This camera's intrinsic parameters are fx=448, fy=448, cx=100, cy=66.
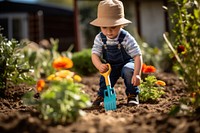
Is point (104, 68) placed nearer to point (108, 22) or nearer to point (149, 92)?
point (108, 22)

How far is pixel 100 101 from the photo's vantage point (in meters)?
4.82

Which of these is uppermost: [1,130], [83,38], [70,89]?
[70,89]

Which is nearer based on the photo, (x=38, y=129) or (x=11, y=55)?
(x=38, y=129)

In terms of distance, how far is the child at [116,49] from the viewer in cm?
444

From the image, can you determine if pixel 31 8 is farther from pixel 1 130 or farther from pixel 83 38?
pixel 1 130

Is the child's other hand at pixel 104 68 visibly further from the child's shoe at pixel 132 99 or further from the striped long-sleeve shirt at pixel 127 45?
the child's shoe at pixel 132 99

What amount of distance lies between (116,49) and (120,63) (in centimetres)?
19

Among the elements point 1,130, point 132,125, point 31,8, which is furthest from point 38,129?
point 31,8

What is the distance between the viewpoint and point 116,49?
183 inches

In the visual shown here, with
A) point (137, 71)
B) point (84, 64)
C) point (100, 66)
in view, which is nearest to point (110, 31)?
point (100, 66)

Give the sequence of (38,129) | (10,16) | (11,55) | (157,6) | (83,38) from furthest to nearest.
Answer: (10,16) → (83,38) → (157,6) → (11,55) → (38,129)

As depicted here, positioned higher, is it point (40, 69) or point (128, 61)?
point (128, 61)

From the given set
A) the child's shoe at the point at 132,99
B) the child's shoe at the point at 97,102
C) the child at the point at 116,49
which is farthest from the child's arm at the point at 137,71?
the child's shoe at the point at 97,102

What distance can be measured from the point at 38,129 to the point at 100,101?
2007mm
